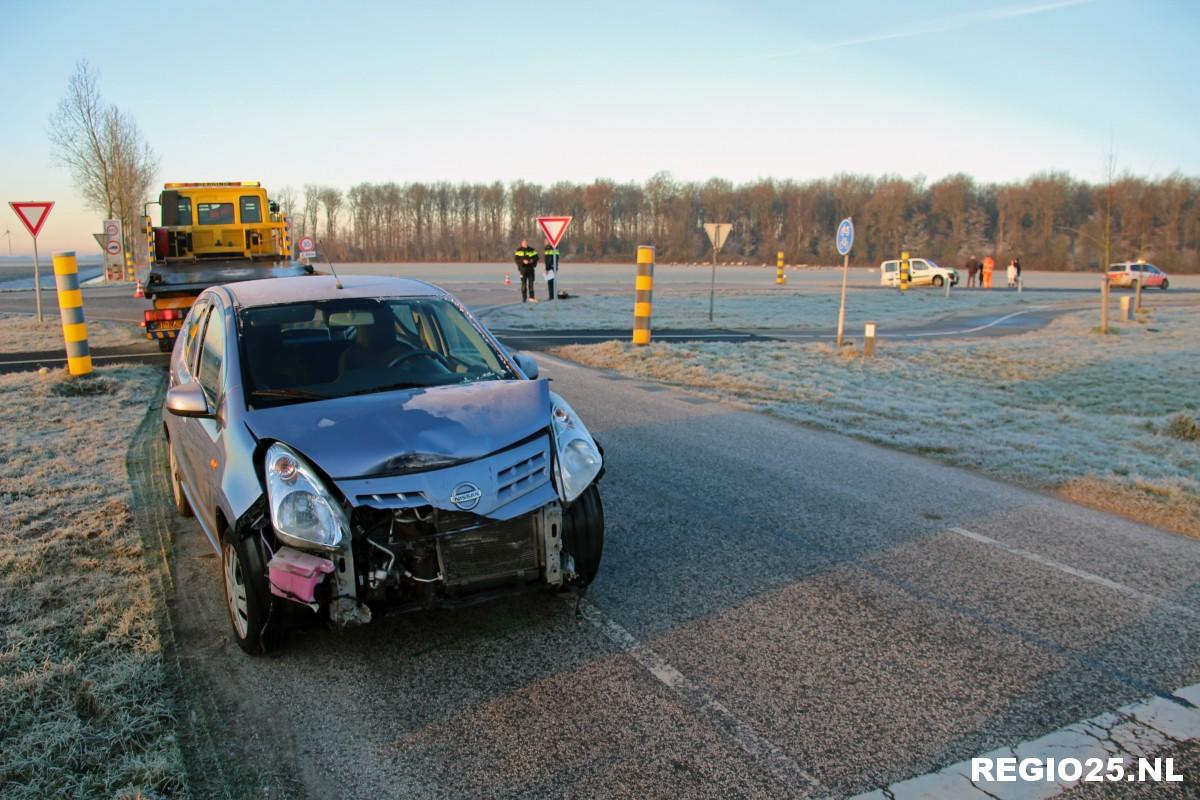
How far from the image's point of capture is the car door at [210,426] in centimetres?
426

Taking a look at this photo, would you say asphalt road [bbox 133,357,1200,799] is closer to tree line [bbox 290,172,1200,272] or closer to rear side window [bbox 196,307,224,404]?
rear side window [bbox 196,307,224,404]

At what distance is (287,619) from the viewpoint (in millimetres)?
3688

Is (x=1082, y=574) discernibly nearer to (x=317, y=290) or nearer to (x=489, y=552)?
(x=489, y=552)

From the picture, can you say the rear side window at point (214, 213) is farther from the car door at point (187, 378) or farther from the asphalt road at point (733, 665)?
the asphalt road at point (733, 665)

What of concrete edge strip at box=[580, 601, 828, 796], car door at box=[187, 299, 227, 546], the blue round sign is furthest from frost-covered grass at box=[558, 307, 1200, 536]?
car door at box=[187, 299, 227, 546]

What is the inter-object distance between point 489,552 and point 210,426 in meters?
1.85

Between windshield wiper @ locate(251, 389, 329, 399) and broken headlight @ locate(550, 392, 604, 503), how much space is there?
123cm

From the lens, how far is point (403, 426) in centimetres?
388

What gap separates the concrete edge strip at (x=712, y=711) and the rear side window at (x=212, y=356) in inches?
93.2

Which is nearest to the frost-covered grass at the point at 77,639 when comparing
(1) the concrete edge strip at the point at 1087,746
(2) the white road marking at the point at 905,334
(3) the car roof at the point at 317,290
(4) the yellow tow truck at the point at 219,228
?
(3) the car roof at the point at 317,290

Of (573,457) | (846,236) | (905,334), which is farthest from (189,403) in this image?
(905,334)

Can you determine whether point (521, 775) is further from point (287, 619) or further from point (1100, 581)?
point (1100, 581)

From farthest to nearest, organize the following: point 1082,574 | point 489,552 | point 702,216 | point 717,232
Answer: point 702,216 → point 717,232 → point 1082,574 → point 489,552

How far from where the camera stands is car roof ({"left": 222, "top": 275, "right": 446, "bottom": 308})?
5.00 meters
